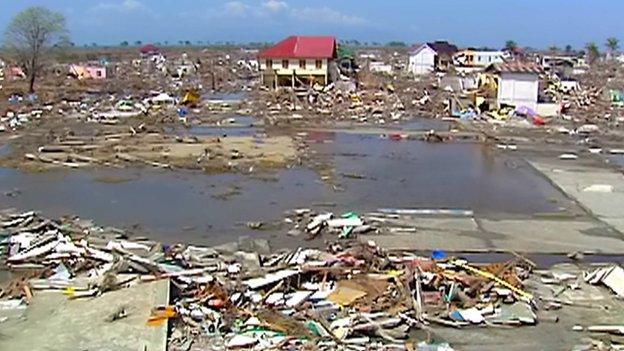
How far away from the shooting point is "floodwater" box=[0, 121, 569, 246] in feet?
56.9

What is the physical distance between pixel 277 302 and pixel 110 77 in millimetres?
61400

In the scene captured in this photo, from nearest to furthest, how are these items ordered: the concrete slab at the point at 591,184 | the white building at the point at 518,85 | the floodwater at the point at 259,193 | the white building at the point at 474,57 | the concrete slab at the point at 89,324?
the concrete slab at the point at 89,324, the floodwater at the point at 259,193, the concrete slab at the point at 591,184, the white building at the point at 518,85, the white building at the point at 474,57

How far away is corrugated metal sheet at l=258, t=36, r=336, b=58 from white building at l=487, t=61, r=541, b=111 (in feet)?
53.1

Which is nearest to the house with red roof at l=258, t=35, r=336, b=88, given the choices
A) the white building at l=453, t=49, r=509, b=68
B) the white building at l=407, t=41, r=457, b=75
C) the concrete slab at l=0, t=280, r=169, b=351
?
the white building at l=407, t=41, r=457, b=75

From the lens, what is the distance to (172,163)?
80.4ft

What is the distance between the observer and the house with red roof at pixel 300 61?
53500 mm

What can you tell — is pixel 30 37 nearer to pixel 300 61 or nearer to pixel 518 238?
pixel 300 61

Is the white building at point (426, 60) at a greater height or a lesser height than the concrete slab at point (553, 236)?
greater

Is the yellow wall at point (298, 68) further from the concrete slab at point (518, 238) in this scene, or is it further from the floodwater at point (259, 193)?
the concrete slab at point (518, 238)

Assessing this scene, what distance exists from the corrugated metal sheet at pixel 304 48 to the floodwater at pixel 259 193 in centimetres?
2823

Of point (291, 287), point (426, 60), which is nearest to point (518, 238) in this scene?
point (291, 287)

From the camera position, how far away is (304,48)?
54.1 metres

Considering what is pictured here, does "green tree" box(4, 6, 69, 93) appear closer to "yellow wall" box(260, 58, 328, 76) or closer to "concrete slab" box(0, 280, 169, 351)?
"yellow wall" box(260, 58, 328, 76)

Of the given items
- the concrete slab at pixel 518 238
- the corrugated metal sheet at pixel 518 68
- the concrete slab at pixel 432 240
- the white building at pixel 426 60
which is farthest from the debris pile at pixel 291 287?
the white building at pixel 426 60
